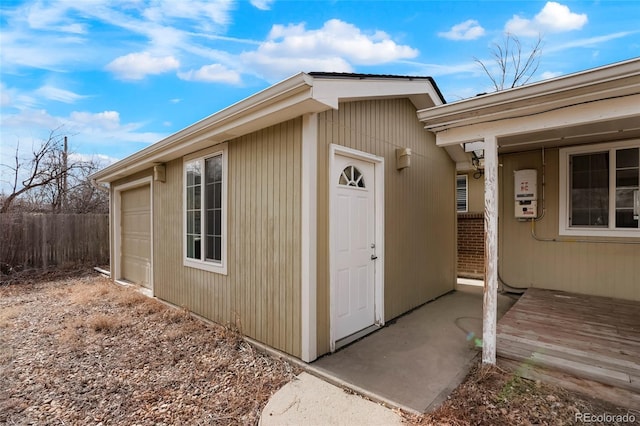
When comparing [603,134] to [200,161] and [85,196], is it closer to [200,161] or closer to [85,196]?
[200,161]

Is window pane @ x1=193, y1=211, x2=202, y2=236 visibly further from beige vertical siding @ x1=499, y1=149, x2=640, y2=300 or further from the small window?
beige vertical siding @ x1=499, y1=149, x2=640, y2=300

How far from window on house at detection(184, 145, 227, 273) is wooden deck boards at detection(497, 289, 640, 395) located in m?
3.54

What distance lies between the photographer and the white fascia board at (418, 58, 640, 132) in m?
2.18

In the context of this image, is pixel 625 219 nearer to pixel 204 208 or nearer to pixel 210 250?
pixel 210 250

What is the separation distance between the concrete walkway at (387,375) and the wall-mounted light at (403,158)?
2.24 meters

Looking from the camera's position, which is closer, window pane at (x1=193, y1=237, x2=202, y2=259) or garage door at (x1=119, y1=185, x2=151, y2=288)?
window pane at (x1=193, y1=237, x2=202, y2=259)

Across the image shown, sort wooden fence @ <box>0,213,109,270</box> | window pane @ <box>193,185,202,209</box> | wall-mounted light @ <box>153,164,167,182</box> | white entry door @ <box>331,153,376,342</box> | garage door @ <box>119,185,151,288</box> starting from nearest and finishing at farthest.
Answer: white entry door @ <box>331,153,376,342</box> < window pane @ <box>193,185,202,209</box> < wall-mounted light @ <box>153,164,167,182</box> < garage door @ <box>119,185,151,288</box> < wooden fence @ <box>0,213,109,270</box>

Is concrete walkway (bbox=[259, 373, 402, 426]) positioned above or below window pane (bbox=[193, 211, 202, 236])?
below

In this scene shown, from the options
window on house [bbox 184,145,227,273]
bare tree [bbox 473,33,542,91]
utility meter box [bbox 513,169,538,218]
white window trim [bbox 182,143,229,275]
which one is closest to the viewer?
white window trim [bbox 182,143,229,275]

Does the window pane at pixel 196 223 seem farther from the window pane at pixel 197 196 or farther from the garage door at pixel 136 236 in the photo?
the garage door at pixel 136 236

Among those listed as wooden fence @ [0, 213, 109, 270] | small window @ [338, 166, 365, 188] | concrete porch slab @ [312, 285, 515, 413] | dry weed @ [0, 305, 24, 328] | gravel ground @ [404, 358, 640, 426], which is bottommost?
dry weed @ [0, 305, 24, 328]

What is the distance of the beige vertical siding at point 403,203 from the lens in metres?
3.28

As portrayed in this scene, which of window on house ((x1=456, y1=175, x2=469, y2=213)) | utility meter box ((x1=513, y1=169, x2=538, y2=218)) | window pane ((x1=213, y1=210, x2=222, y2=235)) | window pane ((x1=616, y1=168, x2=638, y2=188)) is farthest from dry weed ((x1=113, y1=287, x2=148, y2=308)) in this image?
window pane ((x1=616, y1=168, x2=638, y2=188))

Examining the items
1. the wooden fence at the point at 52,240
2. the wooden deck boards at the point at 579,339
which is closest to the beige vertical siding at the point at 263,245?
the wooden deck boards at the point at 579,339
